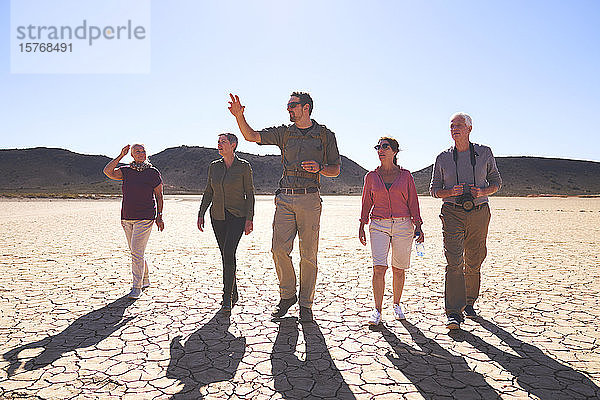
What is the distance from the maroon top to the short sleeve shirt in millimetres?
1861

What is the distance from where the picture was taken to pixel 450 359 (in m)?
3.90

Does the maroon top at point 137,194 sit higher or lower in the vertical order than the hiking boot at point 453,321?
higher

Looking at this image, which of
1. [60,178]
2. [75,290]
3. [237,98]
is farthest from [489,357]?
[60,178]

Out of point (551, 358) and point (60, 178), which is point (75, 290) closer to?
point (551, 358)

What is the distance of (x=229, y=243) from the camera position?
216 inches

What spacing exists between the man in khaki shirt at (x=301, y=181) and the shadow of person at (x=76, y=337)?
172cm

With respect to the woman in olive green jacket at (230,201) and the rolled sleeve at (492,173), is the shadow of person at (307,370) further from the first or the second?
the rolled sleeve at (492,173)

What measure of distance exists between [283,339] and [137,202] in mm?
2749

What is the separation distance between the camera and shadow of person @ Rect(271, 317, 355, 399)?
10.8ft

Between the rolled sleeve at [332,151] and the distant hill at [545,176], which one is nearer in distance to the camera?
the rolled sleeve at [332,151]

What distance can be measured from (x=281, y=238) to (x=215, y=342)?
131 centimetres

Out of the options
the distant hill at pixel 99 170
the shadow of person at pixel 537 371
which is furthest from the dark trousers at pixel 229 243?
the distant hill at pixel 99 170

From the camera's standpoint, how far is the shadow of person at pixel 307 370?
3279mm

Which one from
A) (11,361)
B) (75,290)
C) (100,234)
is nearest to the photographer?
(11,361)
